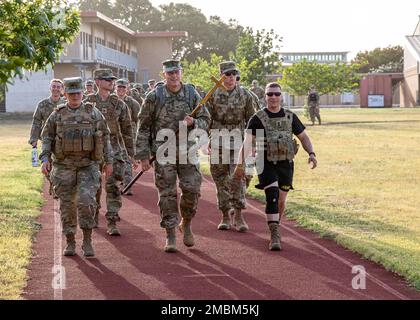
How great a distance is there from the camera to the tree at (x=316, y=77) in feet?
162

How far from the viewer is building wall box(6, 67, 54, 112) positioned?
5233 centimetres

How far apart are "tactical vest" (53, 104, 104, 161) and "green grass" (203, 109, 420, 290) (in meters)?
3.13

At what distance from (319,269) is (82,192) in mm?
2696

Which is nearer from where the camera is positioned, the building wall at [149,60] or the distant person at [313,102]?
the distant person at [313,102]

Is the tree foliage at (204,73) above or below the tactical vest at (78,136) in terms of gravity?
above

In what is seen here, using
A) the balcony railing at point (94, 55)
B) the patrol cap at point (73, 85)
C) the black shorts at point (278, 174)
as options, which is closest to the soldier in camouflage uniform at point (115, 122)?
the patrol cap at point (73, 85)

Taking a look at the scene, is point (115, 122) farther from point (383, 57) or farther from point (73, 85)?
point (383, 57)

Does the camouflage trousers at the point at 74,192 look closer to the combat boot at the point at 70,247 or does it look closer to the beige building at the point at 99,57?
the combat boot at the point at 70,247

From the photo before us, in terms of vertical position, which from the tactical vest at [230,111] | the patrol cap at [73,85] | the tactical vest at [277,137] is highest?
the patrol cap at [73,85]

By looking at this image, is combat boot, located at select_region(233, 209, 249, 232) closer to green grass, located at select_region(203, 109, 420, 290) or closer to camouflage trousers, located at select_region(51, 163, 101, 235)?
green grass, located at select_region(203, 109, 420, 290)

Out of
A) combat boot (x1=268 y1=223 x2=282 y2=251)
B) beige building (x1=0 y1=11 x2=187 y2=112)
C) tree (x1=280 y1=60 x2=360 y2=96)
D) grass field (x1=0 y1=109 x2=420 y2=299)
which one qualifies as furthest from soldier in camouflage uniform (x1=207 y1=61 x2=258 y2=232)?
tree (x1=280 y1=60 x2=360 y2=96)

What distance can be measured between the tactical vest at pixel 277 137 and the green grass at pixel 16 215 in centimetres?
293

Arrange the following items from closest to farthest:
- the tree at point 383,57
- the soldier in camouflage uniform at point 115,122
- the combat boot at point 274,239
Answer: the combat boot at point 274,239 < the soldier in camouflage uniform at point 115,122 < the tree at point 383,57
